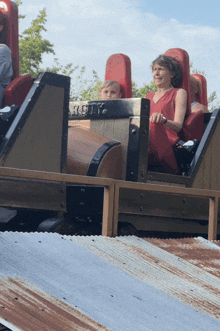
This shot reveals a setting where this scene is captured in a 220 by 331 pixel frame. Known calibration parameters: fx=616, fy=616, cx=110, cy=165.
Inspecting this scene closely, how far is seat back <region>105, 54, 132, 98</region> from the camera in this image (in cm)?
614

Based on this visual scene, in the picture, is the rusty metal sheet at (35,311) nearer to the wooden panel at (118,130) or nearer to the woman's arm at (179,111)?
the wooden panel at (118,130)

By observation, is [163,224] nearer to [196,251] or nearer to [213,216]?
[213,216]

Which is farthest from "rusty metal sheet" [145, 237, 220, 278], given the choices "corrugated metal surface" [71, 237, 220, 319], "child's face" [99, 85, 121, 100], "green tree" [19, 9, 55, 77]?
"green tree" [19, 9, 55, 77]

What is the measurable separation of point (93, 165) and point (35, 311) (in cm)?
249

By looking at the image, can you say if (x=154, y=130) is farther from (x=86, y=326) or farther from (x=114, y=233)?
(x=86, y=326)

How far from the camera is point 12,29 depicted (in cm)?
529

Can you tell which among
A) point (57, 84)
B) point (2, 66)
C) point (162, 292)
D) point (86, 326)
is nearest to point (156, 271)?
point (162, 292)

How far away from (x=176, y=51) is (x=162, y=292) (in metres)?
3.60

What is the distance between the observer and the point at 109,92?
5957mm

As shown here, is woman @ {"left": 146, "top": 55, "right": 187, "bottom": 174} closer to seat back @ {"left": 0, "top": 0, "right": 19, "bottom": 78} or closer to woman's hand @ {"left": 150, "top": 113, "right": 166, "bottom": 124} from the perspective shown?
woman's hand @ {"left": 150, "top": 113, "right": 166, "bottom": 124}

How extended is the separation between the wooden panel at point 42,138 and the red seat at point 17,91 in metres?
0.45

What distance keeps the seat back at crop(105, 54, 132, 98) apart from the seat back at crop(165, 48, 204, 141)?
1.59 ft

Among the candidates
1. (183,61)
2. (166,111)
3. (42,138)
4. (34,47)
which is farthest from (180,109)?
(34,47)

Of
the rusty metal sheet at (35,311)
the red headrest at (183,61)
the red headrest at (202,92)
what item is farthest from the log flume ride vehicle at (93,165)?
the red headrest at (202,92)
